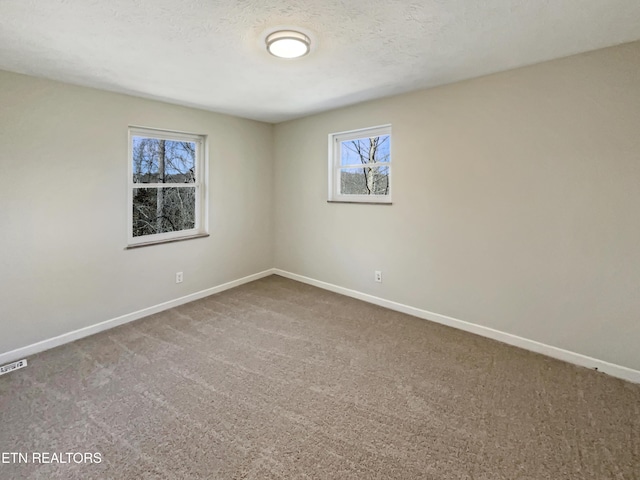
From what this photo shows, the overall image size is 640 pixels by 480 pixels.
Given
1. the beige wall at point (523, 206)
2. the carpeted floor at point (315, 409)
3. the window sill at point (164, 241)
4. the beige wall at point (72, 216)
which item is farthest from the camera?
the window sill at point (164, 241)

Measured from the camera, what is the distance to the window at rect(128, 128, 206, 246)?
126 inches

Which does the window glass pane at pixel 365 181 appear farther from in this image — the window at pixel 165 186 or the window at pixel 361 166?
the window at pixel 165 186

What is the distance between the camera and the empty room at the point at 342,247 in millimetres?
1609

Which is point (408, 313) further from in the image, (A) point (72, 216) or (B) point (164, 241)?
(A) point (72, 216)

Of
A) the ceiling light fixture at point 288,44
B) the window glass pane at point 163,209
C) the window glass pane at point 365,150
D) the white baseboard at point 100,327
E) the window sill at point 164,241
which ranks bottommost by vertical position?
the white baseboard at point 100,327

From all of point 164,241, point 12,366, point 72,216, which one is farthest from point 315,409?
point 72,216

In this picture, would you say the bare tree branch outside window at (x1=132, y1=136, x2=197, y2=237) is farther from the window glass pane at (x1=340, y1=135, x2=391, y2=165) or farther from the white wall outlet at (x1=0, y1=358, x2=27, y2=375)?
the window glass pane at (x1=340, y1=135, x2=391, y2=165)

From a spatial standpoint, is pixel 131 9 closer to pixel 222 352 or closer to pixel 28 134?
pixel 28 134

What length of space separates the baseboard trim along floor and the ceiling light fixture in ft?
8.35

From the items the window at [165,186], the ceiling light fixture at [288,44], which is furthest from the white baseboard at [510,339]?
the ceiling light fixture at [288,44]

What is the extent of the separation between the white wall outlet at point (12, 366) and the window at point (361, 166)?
3.22 metres

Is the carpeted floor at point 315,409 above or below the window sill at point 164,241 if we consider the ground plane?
below

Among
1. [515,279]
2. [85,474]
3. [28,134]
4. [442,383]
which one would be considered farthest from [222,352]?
[515,279]

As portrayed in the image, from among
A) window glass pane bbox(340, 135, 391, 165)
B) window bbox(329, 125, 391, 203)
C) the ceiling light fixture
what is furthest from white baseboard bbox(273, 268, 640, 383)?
the ceiling light fixture
